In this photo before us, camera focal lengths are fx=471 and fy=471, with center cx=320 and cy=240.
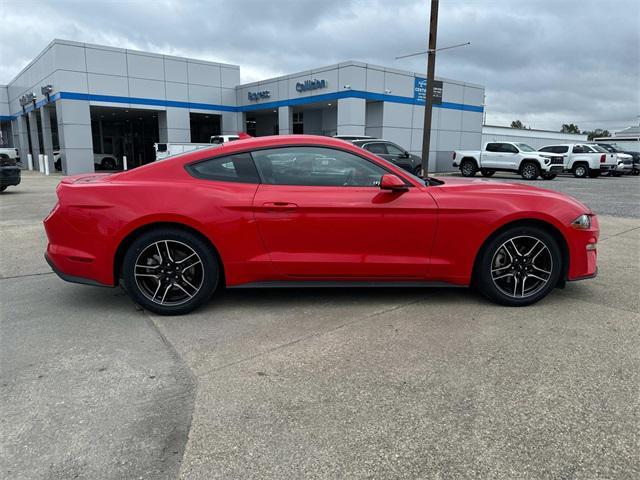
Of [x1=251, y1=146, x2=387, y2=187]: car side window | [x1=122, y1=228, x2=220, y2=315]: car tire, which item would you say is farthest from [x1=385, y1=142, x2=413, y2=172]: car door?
[x1=122, y1=228, x2=220, y2=315]: car tire

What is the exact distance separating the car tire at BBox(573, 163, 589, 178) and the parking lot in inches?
956

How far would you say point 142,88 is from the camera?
90.8ft

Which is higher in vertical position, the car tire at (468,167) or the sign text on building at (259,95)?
the sign text on building at (259,95)

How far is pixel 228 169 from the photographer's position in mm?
4004

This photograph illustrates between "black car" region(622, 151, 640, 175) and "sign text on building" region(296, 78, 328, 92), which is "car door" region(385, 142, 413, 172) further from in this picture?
"black car" region(622, 151, 640, 175)

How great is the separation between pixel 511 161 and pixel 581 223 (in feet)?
68.1

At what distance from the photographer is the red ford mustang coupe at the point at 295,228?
3.85 meters

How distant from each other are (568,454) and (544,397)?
1.70 ft

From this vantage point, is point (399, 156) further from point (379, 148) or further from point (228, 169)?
point (228, 169)

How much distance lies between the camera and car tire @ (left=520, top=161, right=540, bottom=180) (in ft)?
72.8

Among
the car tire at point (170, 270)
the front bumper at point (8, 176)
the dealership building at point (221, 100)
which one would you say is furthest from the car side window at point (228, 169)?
the dealership building at point (221, 100)

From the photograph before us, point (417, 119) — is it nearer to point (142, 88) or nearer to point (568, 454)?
point (142, 88)

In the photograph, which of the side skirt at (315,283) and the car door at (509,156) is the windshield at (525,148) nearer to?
the car door at (509,156)

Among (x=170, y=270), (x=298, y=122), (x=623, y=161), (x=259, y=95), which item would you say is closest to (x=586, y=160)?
(x=623, y=161)
